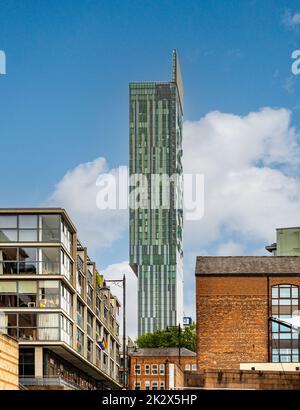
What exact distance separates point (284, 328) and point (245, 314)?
389 cm

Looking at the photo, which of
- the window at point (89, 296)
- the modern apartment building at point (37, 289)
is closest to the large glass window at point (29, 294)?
the modern apartment building at point (37, 289)

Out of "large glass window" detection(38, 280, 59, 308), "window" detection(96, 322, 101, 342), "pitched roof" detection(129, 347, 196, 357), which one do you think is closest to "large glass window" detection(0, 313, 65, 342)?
"large glass window" detection(38, 280, 59, 308)

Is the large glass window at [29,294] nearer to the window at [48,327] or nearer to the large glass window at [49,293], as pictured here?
the large glass window at [49,293]

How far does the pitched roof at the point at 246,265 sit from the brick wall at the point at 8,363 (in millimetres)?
51329

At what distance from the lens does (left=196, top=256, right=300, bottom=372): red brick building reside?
258 ft

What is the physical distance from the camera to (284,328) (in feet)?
263

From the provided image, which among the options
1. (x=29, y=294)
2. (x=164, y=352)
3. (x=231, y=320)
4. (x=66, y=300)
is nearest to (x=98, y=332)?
(x=231, y=320)

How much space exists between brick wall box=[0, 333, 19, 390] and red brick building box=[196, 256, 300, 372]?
49.6m

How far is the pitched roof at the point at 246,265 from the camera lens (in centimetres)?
8131

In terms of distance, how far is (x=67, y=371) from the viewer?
84.0 meters

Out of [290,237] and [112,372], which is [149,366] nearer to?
[112,372]

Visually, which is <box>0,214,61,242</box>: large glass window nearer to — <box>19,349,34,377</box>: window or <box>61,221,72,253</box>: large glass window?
<box>61,221,72,253</box>: large glass window

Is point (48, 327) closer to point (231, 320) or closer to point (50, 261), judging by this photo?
point (50, 261)
